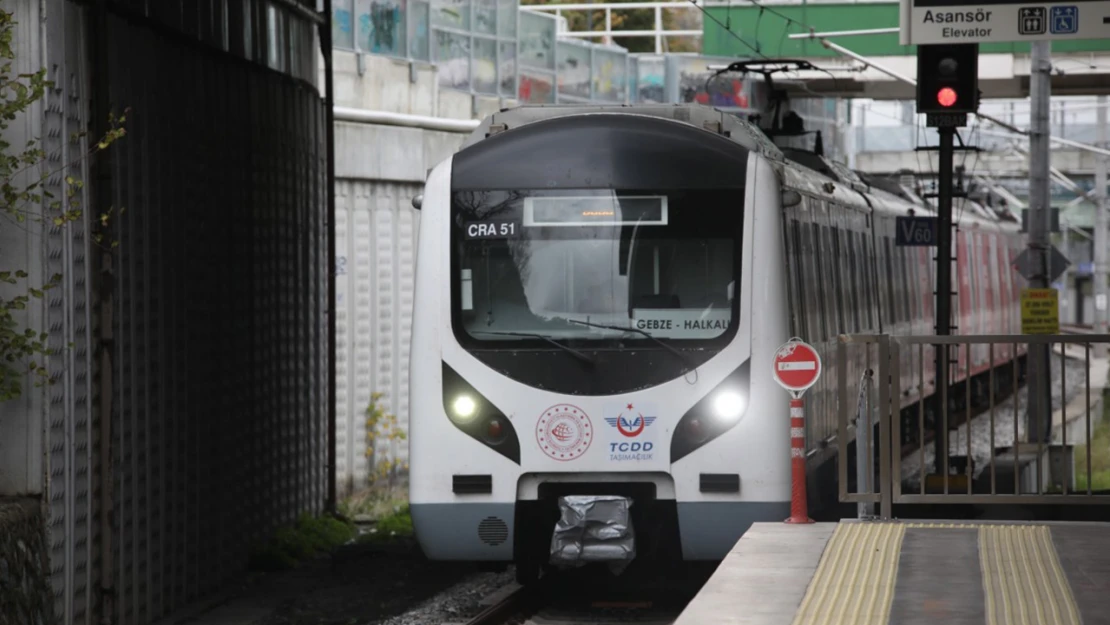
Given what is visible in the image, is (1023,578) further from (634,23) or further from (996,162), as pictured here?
(996,162)

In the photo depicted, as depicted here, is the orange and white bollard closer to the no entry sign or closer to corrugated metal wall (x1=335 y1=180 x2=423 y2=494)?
the no entry sign

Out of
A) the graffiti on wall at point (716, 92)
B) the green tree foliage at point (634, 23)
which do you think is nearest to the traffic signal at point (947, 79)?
the graffiti on wall at point (716, 92)

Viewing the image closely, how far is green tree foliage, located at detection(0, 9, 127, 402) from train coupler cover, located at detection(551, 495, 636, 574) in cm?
310

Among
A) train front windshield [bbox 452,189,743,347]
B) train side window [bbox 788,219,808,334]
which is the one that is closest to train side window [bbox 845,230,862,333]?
train side window [bbox 788,219,808,334]

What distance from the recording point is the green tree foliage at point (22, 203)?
912 cm

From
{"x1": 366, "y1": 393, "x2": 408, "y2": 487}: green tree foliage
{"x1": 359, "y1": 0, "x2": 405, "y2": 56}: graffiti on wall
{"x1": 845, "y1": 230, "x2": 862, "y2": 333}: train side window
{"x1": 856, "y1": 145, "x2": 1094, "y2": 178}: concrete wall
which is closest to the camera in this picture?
{"x1": 845, "y1": 230, "x2": 862, "y2": 333}: train side window

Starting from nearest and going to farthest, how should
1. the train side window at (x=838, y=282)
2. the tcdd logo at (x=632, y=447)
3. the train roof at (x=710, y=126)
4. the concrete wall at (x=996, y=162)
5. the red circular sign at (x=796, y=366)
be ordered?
the red circular sign at (x=796, y=366), the tcdd logo at (x=632, y=447), the train roof at (x=710, y=126), the train side window at (x=838, y=282), the concrete wall at (x=996, y=162)

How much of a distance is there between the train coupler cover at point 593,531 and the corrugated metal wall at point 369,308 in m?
7.30

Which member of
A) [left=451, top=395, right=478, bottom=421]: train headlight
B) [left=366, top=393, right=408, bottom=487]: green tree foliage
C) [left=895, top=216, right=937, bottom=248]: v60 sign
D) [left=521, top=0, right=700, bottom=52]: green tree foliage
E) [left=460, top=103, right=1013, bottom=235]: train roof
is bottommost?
[left=366, top=393, right=408, bottom=487]: green tree foliage

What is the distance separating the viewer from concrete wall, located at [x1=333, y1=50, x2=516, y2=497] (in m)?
18.5

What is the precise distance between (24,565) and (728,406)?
13.2 feet

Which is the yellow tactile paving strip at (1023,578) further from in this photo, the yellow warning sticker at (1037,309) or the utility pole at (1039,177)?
the utility pole at (1039,177)

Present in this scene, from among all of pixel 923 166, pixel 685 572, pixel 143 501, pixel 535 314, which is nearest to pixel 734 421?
pixel 535 314

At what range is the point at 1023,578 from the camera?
7848 millimetres
